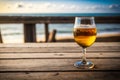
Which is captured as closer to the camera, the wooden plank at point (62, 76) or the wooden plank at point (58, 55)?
the wooden plank at point (62, 76)

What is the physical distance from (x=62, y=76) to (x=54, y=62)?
7.7 inches

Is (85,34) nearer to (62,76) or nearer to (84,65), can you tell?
(84,65)

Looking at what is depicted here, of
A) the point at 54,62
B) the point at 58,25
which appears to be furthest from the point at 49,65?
the point at 58,25

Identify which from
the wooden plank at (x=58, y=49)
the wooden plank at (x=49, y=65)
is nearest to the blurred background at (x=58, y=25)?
the wooden plank at (x=58, y=49)

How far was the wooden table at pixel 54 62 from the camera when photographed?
0.89 metres

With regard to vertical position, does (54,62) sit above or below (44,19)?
below

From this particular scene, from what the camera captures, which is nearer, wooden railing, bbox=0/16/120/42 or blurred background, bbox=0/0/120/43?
wooden railing, bbox=0/16/120/42

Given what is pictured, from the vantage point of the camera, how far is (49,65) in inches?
40.3

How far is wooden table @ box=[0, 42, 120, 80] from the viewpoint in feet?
2.92

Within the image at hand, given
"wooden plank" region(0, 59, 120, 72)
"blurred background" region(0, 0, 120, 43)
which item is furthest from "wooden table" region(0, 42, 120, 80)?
"blurred background" region(0, 0, 120, 43)

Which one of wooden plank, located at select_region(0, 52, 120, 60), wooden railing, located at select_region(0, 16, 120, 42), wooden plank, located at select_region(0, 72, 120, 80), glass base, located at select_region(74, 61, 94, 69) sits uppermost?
wooden railing, located at select_region(0, 16, 120, 42)

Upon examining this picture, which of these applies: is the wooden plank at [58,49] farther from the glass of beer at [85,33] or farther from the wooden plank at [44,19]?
the wooden plank at [44,19]

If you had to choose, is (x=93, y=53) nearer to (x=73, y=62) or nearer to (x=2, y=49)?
(x=73, y=62)

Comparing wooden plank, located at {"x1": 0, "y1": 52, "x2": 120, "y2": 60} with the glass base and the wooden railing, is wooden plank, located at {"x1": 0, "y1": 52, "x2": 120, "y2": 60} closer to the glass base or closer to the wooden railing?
the glass base
